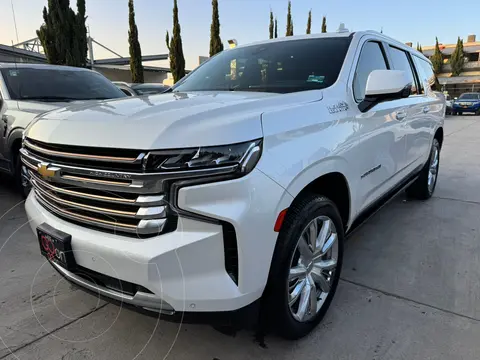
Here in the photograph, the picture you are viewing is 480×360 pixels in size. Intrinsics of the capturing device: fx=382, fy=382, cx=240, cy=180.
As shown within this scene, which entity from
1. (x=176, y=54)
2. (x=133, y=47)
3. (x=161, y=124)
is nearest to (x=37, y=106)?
(x=161, y=124)

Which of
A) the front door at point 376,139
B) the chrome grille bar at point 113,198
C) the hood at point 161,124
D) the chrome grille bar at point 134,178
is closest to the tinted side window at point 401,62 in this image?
the front door at point 376,139

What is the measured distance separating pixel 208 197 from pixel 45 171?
3.14 feet

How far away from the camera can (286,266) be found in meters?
1.93

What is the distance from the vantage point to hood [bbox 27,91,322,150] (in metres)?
1.68

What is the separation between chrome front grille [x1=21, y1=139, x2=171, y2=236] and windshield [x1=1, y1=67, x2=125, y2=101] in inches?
143

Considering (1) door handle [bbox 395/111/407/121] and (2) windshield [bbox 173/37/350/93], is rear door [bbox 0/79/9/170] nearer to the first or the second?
(2) windshield [bbox 173/37/350/93]

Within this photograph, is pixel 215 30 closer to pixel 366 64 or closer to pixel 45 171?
pixel 366 64

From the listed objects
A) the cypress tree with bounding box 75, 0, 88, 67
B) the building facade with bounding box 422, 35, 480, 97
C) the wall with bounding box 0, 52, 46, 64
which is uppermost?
the cypress tree with bounding box 75, 0, 88, 67

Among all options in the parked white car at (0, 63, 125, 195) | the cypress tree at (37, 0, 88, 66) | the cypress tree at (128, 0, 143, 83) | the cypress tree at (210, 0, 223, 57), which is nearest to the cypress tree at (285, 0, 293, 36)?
the cypress tree at (210, 0, 223, 57)

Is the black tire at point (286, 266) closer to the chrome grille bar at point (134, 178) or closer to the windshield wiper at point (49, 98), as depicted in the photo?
the chrome grille bar at point (134, 178)

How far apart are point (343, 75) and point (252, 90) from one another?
653 millimetres

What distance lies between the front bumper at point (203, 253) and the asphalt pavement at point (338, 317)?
53cm

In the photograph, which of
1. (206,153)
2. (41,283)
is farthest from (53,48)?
(206,153)

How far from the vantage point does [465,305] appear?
104 inches
